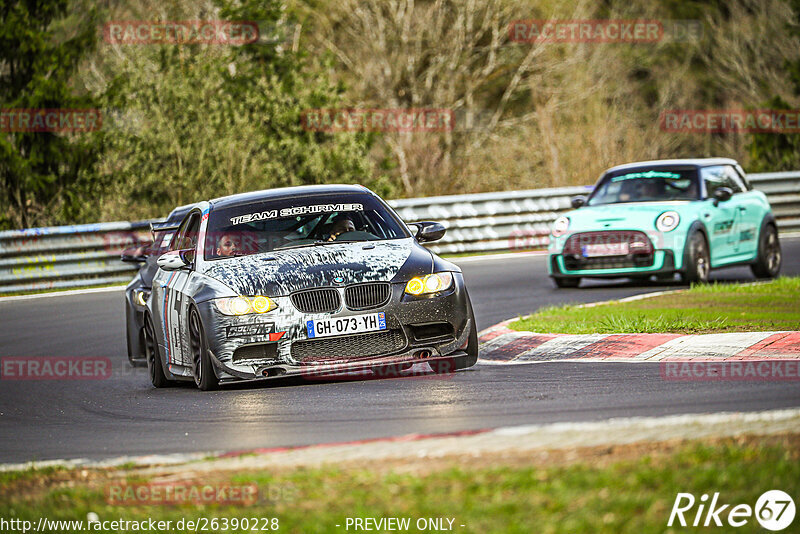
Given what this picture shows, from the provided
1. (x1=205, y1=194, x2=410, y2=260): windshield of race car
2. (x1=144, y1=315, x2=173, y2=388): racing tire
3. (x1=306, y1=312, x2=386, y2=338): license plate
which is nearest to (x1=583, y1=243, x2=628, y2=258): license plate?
(x1=205, y1=194, x2=410, y2=260): windshield of race car

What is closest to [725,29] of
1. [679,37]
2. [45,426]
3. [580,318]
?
[679,37]

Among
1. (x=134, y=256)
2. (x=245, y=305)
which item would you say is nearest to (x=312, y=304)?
(x=245, y=305)

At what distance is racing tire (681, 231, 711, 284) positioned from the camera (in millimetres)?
16516

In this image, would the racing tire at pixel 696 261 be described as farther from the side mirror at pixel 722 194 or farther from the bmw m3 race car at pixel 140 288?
the bmw m3 race car at pixel 140 288

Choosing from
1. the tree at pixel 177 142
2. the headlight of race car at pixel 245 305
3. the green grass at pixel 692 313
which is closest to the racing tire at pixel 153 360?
the headlight of race car at pixel 245 305

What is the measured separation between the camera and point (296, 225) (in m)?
10.9

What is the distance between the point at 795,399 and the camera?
7668 millimetres

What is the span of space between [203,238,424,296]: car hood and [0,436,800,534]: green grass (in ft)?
12.0

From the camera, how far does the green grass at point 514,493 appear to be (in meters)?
5.00

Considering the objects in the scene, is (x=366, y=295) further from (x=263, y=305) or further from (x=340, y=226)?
(x=340, y=226)

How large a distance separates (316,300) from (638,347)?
9.08 feet

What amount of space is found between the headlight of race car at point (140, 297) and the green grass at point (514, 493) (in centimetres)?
604

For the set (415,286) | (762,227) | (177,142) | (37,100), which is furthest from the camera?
(177,142)

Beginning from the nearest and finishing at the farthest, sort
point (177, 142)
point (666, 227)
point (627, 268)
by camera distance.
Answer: point (666, 227) < point (627, 268) < point (177, 142)
